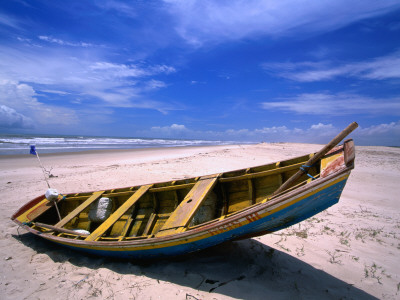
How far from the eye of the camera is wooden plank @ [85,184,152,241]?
3815 millimetres

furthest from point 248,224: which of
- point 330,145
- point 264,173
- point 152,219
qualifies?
point 152,219

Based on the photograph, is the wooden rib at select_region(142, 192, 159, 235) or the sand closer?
the sand

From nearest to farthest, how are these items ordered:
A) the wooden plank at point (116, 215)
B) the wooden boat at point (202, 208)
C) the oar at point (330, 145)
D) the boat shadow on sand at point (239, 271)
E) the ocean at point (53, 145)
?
the wooden boat at point (202, 208)
the boat shadow on sand at point (239, 271)
the oar at point (330, 145)
the wooden plank at point (116, 215)
the ocean at point (53, 145)

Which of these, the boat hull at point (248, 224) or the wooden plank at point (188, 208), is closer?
the boat hull at point (248, 224)

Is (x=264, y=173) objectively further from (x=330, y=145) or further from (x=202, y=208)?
(x=202, y=208)

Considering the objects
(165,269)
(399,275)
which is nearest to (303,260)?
(399,275)

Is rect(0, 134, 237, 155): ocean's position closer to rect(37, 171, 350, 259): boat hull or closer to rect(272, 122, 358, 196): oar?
rect(37, 171, 350, 259): boat hull

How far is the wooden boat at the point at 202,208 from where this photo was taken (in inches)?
105

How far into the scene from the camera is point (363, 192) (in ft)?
25.8

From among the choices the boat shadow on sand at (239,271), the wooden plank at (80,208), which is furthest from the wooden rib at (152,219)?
the wooden plank at (80,208)

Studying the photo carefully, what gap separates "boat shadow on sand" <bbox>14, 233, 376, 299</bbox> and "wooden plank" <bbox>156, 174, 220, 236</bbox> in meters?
0.61

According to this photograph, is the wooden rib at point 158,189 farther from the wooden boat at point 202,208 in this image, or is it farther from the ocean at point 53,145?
the ocean at point 53,145

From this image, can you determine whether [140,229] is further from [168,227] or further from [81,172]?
[81,172]

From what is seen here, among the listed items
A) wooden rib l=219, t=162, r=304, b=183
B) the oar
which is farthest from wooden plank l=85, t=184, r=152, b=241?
the oar
